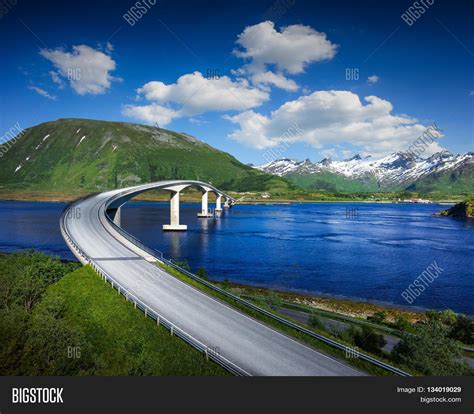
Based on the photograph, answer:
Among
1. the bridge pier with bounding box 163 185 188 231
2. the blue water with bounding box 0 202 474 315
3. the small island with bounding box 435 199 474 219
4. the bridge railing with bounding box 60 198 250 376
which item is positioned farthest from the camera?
the small island with bounding box 435 199 474 219

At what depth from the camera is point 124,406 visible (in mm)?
13016

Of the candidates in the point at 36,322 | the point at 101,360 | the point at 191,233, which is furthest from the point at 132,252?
the point at 191,233

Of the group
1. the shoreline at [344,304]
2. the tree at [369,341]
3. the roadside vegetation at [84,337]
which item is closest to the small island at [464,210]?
the shoreline at [344,304]

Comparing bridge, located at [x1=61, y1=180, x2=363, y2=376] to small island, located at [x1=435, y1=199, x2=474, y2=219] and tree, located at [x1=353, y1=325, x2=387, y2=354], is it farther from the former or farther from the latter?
small island, located at [x1=435, y1=199, x2=474, y2=219]

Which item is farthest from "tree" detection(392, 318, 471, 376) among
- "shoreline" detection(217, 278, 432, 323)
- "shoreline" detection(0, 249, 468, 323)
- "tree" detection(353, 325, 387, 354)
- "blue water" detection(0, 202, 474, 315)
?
"blue water" detection(0, 202, 474, 315)

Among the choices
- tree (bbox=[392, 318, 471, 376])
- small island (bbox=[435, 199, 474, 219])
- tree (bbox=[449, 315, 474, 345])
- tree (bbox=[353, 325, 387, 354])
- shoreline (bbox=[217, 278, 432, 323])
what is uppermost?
small island (bbox=[435, 199, 474, 219])

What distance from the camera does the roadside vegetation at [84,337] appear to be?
18.8 meters

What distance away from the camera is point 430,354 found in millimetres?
20500

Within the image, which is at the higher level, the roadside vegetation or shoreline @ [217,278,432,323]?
the roadside vegetation

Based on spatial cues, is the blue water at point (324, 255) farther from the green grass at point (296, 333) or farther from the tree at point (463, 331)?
the green grass at point (296, 333)

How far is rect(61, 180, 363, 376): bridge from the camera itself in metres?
18.7

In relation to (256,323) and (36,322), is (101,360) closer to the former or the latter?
(36,322)

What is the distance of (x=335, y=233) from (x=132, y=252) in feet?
261

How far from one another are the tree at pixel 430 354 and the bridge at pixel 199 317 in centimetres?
447
